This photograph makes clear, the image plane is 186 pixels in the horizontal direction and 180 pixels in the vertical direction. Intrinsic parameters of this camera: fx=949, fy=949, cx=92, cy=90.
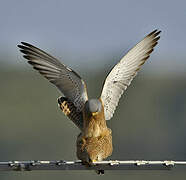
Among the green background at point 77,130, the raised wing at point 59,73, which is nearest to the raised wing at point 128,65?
the raised wing at point 59,73

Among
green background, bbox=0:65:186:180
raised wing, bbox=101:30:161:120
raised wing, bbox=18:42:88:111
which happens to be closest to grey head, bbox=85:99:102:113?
raised wing, bbox=18:42:88:111

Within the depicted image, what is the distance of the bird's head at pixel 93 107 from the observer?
10109mm

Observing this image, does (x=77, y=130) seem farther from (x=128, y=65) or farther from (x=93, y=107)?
(x=93, y=107)

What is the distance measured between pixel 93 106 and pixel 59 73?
0.79 m

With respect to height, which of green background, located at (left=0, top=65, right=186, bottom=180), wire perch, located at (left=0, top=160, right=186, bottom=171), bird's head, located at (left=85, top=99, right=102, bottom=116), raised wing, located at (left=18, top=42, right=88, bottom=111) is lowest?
wire perch, located at (left=0, top=160, right=186, bottom=171)

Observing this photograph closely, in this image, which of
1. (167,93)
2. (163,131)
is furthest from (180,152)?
(167,93)

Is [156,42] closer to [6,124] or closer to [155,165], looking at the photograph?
[155,165]

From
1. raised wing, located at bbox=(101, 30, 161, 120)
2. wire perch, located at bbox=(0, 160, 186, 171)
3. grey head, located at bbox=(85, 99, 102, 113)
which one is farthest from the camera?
raised wing, located at bbox=(101, 30, 161, 120)

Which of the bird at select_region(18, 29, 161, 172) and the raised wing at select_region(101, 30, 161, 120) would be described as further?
the raised wing at select_region(101, 30, 161, 120)

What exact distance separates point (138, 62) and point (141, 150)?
38092 mm

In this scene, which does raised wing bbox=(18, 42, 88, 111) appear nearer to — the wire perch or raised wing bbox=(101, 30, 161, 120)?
raised wing bbox=(101, 30, 161, 120)

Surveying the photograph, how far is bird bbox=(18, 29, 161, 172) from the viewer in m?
10.1

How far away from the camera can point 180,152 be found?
49125mm

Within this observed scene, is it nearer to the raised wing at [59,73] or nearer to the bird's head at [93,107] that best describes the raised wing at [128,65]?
the raised wing at [59,73]
